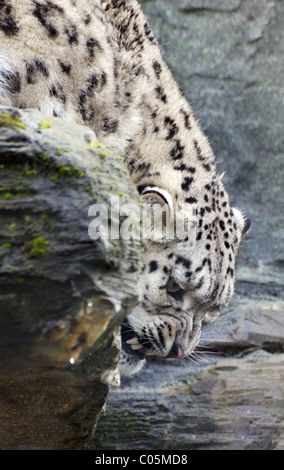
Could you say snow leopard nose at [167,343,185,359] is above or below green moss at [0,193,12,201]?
below

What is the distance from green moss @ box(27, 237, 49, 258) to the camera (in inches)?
77.8

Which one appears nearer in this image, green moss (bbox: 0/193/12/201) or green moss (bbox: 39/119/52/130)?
green moss (bbox: 0/193/12/201)

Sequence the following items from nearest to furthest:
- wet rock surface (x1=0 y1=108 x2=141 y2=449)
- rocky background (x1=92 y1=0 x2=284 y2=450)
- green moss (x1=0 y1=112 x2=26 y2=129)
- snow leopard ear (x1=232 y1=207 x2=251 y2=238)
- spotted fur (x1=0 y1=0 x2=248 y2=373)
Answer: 1. wet rock surface (x1=0 y1=108 x2=141 y2=449)
2. green moss (x1=0 y1=112 x2=26 y2=129)
3. spotted fur (x1=0 y1=0 x2=248 y2=373)
4. snow leopard ear (x1=232 y1=207 x2=251 y2=238)
5. rocky background (x1=92 y1=0 x2=284 y2=450)

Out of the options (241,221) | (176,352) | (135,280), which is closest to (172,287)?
(176,352)

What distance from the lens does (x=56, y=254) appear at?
6.48 feet

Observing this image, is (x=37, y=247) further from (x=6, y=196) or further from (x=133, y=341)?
(x=133, y=341)

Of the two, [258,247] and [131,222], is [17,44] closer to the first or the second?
[131,222]

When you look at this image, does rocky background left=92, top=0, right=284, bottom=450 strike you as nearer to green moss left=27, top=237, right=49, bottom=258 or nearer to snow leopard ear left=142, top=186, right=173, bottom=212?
snow leopard ear left=142, top=186, right=173, bottom=212

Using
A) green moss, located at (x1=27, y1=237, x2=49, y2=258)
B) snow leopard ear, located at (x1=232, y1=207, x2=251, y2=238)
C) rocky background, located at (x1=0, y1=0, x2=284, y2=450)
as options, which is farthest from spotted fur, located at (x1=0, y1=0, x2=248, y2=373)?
green moss, located at (x1=27, y1=237, x2=49, y2=258)

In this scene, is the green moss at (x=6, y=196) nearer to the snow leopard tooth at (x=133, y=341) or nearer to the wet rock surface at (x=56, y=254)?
the wet rock surface at (x=56, y=254)

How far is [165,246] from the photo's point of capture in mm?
3424

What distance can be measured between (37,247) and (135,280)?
0.37 metres

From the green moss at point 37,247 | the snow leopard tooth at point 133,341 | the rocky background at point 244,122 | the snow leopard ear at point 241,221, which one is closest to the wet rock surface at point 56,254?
the green moss at point 37,247

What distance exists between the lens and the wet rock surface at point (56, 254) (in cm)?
197
